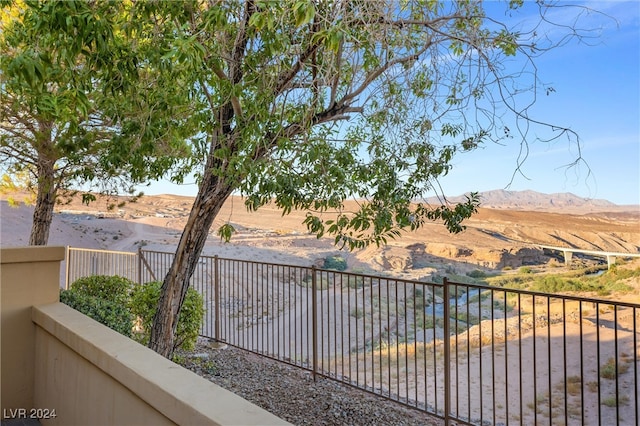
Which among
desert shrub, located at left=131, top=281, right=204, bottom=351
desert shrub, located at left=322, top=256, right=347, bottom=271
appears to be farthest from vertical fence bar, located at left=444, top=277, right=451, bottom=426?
desert shrub, located at left=322, top=256, right=347, bottom=271

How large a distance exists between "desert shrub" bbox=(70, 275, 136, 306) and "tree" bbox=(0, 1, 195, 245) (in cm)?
131

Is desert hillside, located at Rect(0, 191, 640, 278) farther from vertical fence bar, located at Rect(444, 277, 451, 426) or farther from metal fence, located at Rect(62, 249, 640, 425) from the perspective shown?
vertical fence bar, located at Rect(444, 277, 451, 426)

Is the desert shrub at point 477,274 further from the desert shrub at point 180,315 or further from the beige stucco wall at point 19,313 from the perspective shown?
the beige stucco wall at point 19,313

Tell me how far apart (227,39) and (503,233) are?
966 centimetres

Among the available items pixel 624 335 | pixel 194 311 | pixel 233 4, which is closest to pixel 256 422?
pixel 233 4

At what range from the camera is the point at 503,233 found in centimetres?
1178

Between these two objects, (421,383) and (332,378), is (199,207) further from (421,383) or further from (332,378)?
(421,383)

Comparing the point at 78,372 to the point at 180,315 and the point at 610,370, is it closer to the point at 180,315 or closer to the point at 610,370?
the point at 180,315

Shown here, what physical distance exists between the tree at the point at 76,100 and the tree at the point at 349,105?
361mm

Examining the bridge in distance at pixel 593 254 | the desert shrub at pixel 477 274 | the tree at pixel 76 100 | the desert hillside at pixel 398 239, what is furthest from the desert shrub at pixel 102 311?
Result: the bridge in distance at pixel 593 254

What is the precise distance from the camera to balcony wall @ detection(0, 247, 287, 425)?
1623mm

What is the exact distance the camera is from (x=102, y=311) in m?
5.49

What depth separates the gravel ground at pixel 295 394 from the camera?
5102mm

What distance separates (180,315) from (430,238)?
28.2 ft
